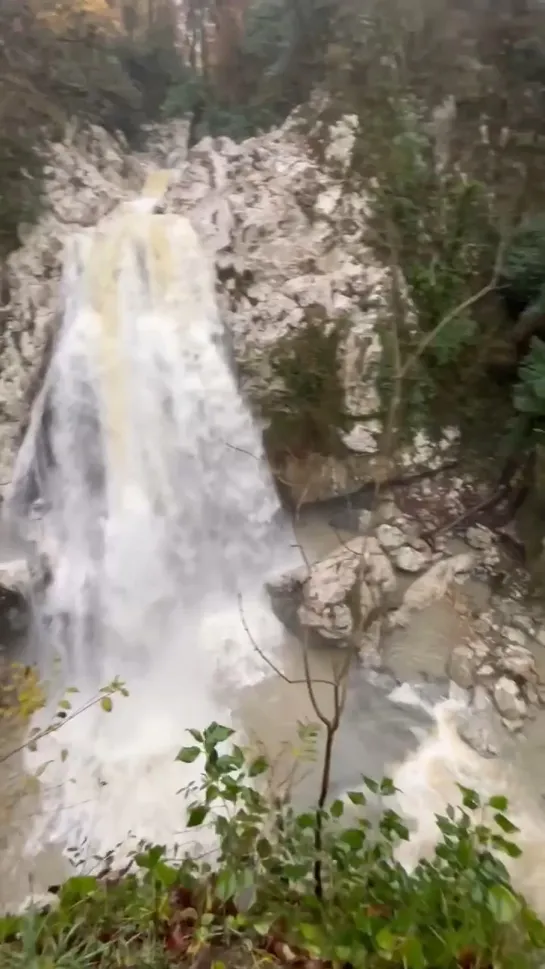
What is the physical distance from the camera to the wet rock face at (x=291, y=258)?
10.5ft

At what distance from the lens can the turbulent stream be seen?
2756 millimetres

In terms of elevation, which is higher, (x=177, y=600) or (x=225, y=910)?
(x=225, y=910)

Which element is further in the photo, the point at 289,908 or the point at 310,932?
the point at 289,908

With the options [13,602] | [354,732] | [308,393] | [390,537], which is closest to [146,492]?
[13,602]

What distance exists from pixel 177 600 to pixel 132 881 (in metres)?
1.80

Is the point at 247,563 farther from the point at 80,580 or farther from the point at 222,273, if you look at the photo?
the point at 222,273

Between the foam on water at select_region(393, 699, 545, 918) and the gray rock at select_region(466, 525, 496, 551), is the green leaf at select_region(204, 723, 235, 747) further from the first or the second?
the gray rock at select_region(466, 525, 496, 551)

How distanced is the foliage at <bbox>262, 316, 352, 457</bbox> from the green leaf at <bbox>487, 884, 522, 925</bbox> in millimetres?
2251

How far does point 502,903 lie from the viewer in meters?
1.10

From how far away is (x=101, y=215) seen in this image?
324 centimetres

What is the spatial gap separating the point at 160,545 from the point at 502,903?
89.0 inches

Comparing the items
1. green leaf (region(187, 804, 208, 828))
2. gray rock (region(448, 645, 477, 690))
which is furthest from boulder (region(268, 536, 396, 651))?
green leaf (region(187, 804, 208, 828))

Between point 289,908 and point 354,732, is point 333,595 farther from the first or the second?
point 289,908

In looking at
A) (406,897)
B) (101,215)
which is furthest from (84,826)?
(101,215)
